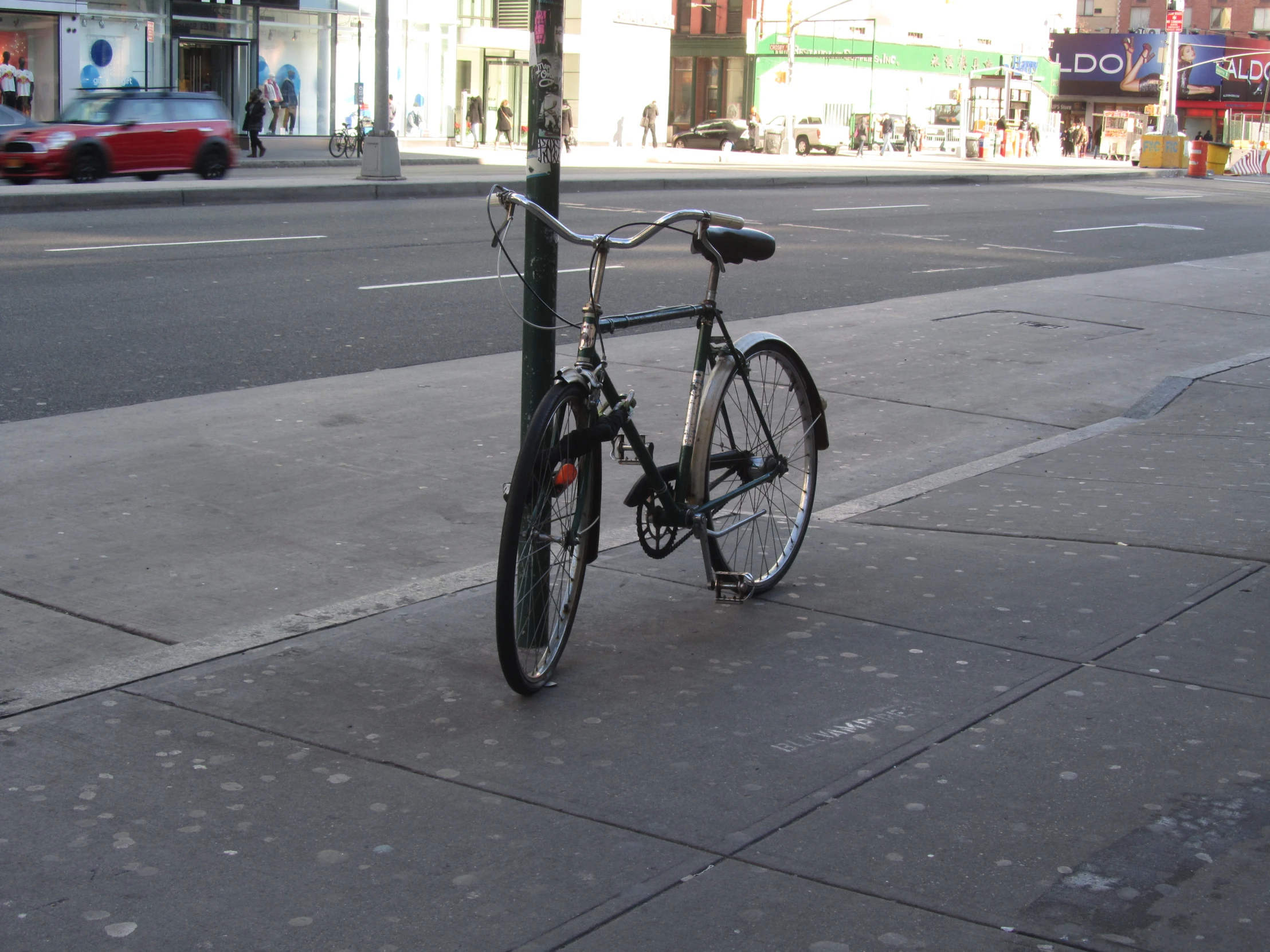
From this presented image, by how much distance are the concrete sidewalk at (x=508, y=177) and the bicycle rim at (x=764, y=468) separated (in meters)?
16.6

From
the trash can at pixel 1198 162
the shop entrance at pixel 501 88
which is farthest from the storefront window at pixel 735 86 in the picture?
the trash can at pixel 1198 162

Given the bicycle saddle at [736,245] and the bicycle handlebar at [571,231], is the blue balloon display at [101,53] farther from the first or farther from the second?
the bicycle handlebar at [571,231]

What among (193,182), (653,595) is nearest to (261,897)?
(653,595)

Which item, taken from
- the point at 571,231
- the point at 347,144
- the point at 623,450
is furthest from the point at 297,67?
the point at 571,231

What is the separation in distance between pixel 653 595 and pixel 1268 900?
2.38 meters

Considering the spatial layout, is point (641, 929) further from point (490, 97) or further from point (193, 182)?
point (490, 97)

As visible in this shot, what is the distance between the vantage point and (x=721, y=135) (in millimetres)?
55031

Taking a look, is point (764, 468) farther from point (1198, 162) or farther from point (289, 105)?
point (1198, 162)

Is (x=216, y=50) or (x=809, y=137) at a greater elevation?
(x=216, y=50)

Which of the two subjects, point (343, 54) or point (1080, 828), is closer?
point (1080, 828)

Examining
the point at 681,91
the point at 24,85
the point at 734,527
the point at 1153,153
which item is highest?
the point at 681,91

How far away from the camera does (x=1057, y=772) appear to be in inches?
142

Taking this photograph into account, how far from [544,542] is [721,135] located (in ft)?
173

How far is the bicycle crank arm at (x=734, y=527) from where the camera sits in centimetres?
479
